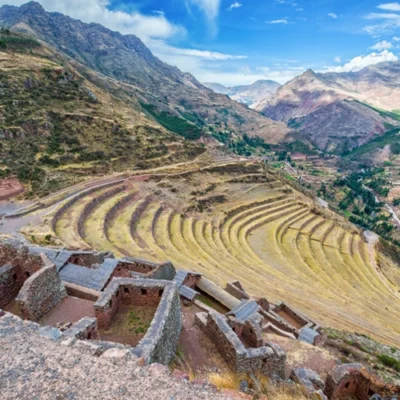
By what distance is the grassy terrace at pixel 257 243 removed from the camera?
32156mm

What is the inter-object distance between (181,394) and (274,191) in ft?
208

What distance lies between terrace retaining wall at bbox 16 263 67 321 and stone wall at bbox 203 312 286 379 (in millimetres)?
6146

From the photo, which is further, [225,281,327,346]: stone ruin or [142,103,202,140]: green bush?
[142,103,202,140]: green bush

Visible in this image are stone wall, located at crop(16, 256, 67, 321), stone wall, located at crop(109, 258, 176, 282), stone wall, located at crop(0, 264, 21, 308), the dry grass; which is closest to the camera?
the dry grass

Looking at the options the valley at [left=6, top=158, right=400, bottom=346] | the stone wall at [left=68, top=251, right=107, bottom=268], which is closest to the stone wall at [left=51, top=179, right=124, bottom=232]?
the valley at [left=6, top=158, right=400, bottom=346]

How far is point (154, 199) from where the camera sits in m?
51.2

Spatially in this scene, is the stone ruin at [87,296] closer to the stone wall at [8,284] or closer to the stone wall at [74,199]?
the stone wall at [8,284]

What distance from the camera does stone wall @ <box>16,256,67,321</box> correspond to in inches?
425

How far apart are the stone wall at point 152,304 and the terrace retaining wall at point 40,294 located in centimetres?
216

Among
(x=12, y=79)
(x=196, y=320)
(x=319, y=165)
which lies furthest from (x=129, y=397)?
(x=319, y=165)

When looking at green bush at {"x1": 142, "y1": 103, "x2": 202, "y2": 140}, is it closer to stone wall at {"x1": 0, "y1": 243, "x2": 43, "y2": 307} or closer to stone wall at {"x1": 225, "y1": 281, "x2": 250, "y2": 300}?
stone wall at {"x1": 225, "y1": 281, "x2": 250, "y2": 300}

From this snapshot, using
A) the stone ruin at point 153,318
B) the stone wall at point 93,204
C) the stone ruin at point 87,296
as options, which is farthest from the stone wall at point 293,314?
the stone wall at point 93,204

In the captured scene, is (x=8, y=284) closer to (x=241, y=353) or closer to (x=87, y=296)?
(x=87, y=296)

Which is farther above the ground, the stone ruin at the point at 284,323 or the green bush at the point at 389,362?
the stone ruin at the point at 284,323
